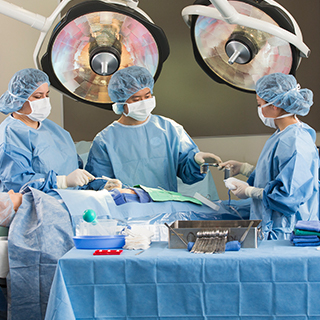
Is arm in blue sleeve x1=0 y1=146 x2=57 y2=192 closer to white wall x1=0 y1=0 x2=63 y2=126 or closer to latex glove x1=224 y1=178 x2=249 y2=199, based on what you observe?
latex glove x1=224 y1=178 x2=249 y2=199

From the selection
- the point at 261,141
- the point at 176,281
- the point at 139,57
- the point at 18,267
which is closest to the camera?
the point at 176,281

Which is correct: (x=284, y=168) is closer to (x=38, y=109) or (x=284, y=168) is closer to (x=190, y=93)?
(x=38, y=109)

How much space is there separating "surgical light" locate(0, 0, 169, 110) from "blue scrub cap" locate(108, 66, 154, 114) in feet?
0.15

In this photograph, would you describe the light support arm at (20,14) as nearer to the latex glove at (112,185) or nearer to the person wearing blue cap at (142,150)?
the person wearing blue cap at (142,150)

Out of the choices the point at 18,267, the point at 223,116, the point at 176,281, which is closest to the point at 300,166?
the point at 176,281

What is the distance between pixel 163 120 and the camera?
303cm

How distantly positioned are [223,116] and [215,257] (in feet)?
7.94

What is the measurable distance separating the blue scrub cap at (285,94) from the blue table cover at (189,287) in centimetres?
103

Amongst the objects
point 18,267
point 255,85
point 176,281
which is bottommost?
point 18,267

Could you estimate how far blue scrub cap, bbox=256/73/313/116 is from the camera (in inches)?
85.2

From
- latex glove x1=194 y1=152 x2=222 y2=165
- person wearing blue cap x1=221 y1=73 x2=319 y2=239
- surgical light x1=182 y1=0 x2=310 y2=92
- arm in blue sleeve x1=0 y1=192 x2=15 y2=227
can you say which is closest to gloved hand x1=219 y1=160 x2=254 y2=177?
latex glove x1=194 y1=152 x2=222 y2=165

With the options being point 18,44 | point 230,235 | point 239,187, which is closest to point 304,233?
point 230,235

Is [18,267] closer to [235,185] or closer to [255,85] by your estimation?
[235,185]

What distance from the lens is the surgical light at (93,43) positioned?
2.19 m
